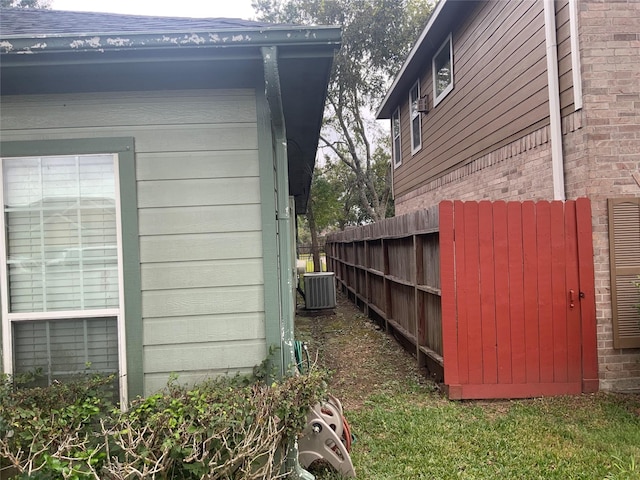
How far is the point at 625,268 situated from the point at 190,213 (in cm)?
421

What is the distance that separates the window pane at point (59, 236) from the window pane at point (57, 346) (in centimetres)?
11

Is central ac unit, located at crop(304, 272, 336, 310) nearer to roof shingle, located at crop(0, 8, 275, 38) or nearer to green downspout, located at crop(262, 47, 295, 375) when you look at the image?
green downspout, located at crop(262, 47, 295, 375)

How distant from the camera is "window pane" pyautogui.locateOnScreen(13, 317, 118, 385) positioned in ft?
9.39

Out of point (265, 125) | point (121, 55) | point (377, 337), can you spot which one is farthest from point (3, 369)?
point (377, 337)

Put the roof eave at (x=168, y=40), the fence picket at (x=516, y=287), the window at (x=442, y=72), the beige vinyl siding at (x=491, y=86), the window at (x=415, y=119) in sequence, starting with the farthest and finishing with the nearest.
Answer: the window at (x=415, y=119), the window at (x=442, y=72), the beige vinyl siding at (x=491, y=86), the fence picket at (x=516, y=287), the roof eave at (x=168, y=40)

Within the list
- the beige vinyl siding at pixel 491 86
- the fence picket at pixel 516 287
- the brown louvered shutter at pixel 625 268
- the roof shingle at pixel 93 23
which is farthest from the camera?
the beige vinyl siding at pixel 491 86

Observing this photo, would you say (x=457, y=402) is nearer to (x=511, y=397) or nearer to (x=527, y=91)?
(x=511, y=397)

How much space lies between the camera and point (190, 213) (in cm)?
Answer: 294

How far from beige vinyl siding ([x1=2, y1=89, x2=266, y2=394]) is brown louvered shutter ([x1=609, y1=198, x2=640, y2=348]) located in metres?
3.67

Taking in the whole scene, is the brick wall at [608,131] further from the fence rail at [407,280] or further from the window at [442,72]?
the window at [442,72]

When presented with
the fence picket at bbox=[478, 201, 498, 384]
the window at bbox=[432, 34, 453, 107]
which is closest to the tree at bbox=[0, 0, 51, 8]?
the window at bbox=[432, 34, 453, 107]

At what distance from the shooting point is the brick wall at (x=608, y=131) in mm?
4637

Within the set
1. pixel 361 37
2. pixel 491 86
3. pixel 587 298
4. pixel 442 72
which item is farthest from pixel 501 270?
pixel 361 37

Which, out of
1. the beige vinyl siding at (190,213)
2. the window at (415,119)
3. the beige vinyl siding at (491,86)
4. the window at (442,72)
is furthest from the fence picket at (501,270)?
the window at (415,119)
